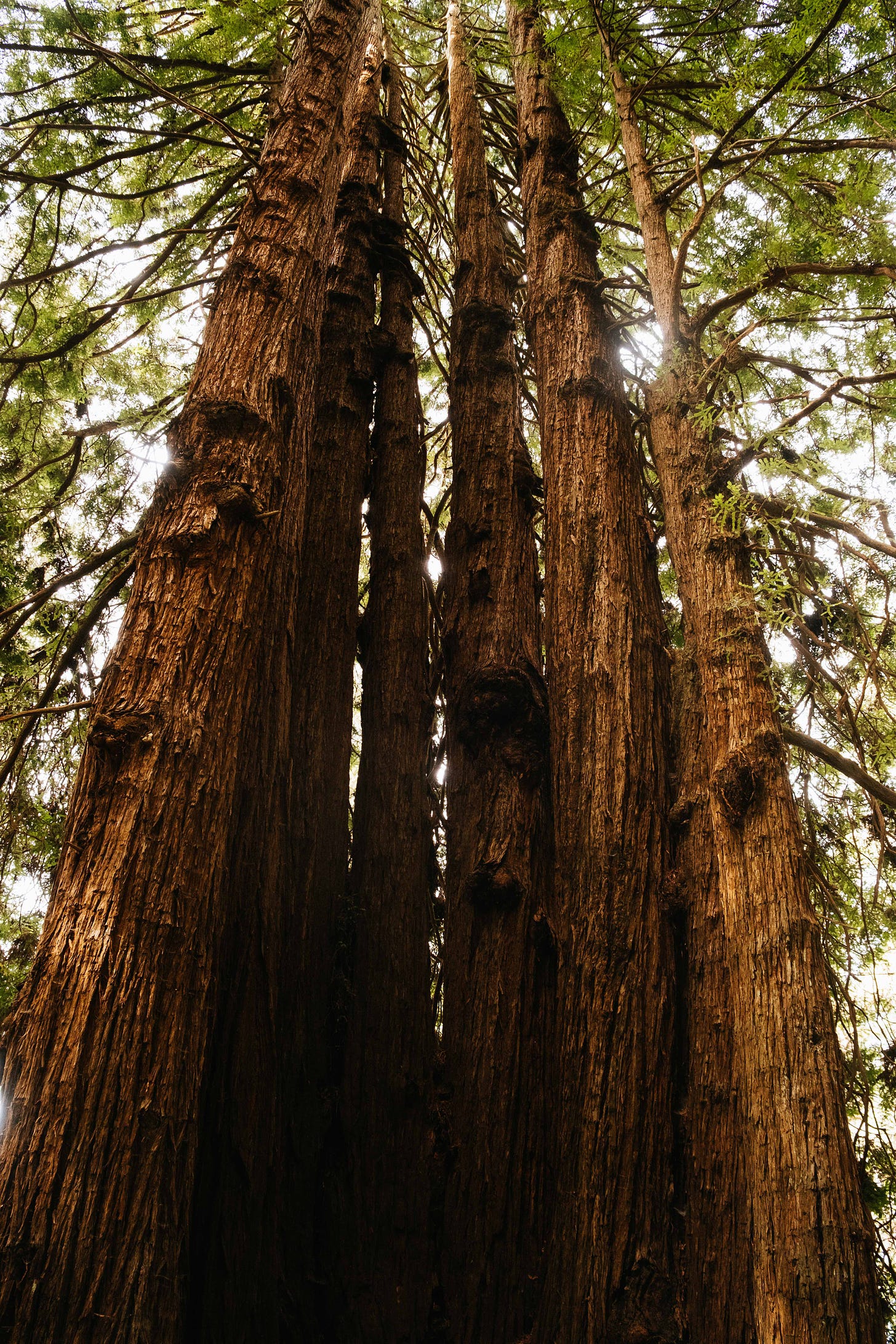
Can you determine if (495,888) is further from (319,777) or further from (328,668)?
(328,668)

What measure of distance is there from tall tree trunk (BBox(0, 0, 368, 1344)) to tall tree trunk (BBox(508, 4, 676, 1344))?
2.54 ft

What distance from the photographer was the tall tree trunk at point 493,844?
2195 millimetres

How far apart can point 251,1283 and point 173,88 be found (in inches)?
195

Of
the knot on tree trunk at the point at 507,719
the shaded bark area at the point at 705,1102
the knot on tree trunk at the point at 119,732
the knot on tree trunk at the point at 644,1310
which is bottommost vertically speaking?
the knot on tree trunk at the point at 644,1310

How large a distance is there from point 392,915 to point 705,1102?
1071 mm

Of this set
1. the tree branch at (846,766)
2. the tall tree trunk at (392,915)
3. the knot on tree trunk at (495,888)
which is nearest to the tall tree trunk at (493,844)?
the knot on tree trunk at (495,888)

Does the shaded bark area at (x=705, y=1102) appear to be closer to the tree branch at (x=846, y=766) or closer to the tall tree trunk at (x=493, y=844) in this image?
the tree branch at (x=846, y=766)

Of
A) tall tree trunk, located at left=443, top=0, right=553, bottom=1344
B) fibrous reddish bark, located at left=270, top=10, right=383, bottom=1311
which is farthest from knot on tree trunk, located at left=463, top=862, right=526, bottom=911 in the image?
fibrous reddish bark, located at left=270, top=10, right=383, bottom=1311

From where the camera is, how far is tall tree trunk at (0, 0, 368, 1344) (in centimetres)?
144

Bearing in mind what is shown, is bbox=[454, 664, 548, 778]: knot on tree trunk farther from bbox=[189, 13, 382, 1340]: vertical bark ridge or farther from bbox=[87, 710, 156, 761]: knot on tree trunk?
bbox=[87, 710, 156, 761]: knot on tree trunk

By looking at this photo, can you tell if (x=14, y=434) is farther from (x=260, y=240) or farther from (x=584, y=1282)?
(x=584, y=1282)

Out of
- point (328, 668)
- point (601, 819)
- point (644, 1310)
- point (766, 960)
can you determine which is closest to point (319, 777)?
point (328, 668)

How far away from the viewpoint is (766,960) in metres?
1.71

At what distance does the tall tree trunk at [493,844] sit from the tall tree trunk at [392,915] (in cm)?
11
